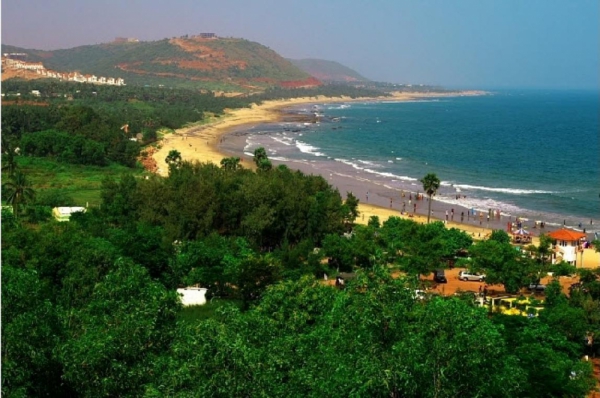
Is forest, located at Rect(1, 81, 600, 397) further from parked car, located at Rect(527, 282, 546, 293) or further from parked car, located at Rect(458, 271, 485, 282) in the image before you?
parked car, located at Rect(458, 271, 485, 282)

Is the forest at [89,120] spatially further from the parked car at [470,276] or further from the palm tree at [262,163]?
the parked car at [470,276]

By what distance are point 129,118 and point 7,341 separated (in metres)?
102

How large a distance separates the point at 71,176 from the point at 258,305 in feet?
166

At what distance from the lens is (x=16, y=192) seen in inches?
1655

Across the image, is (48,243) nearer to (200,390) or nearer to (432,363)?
(200,390)

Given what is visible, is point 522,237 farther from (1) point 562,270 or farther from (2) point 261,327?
(2) point 261,327

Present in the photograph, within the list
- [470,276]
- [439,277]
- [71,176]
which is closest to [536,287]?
[470,276]

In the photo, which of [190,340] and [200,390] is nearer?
[200,390]

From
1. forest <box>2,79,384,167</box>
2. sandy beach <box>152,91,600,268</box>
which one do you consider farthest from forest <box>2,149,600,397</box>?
forest <box>2,79,384,167</box>

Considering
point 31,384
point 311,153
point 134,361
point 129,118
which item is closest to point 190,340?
point 134,361

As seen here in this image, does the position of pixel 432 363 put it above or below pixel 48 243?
above

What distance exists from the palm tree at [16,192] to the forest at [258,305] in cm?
16

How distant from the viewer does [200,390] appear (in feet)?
34.6

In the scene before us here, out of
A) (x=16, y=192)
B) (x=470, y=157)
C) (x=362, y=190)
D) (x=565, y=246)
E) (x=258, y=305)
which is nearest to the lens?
(x=258, y=305)
